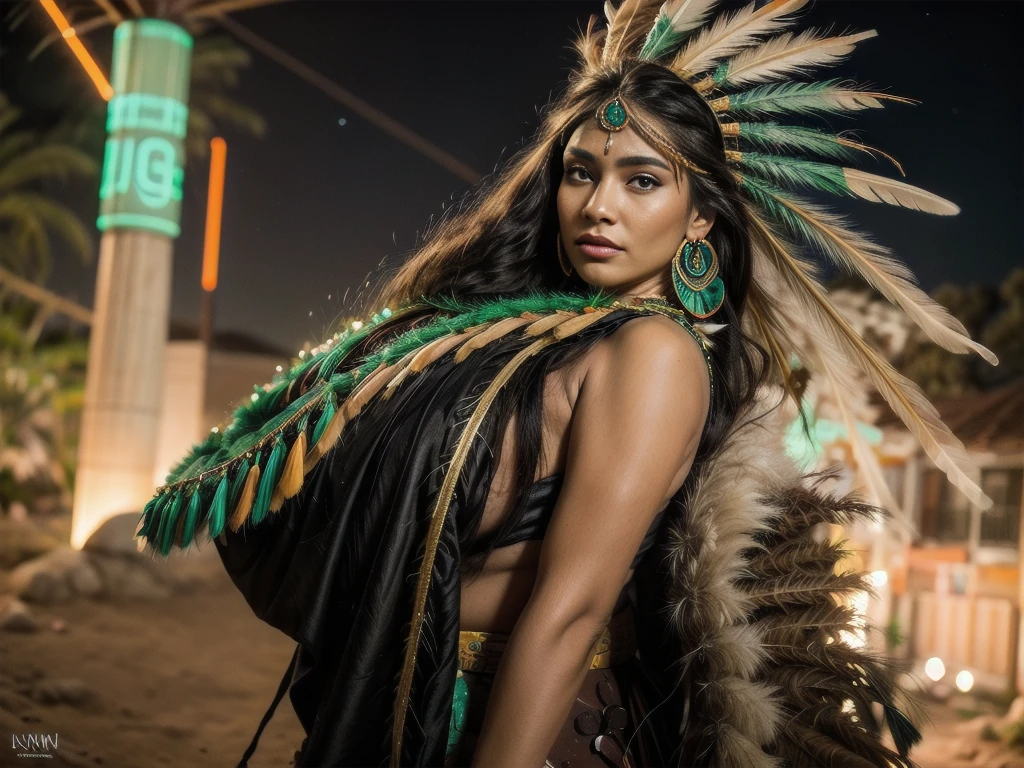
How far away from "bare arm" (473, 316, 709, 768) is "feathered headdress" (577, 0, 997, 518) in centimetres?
42

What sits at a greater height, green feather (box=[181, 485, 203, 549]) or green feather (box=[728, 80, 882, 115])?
green feather (box=[728, 80, 882, 115])

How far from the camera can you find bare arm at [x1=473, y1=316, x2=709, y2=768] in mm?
940

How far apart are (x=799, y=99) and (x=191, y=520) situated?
112 cm

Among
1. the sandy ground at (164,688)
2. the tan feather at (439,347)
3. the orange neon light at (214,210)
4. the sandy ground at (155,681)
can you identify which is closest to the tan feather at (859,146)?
the tan feather at (439,347)

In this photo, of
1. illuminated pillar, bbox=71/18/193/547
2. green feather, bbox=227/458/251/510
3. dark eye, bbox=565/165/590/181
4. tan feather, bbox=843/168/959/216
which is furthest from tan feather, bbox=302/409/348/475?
illuminated pillar, bbox=71/18/193/547

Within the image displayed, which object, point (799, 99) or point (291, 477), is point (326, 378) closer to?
point (291, 477)

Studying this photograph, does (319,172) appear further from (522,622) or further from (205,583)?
(522,622)

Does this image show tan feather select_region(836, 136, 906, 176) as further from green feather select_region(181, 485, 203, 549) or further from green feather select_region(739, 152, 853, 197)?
green feather select_region(181, 485, 203, 549)

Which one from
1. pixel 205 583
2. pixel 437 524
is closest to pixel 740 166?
pixel 437 524

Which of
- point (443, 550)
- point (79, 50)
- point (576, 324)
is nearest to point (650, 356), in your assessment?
point (576, 324)

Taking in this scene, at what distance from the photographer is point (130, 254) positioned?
3.34 m

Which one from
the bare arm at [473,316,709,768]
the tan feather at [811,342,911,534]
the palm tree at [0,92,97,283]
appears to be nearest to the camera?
the bare arm at [473,316,709,768]

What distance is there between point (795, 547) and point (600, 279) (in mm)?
491

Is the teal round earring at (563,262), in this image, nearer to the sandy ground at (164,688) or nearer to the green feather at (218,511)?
the green feather at (218,511)
